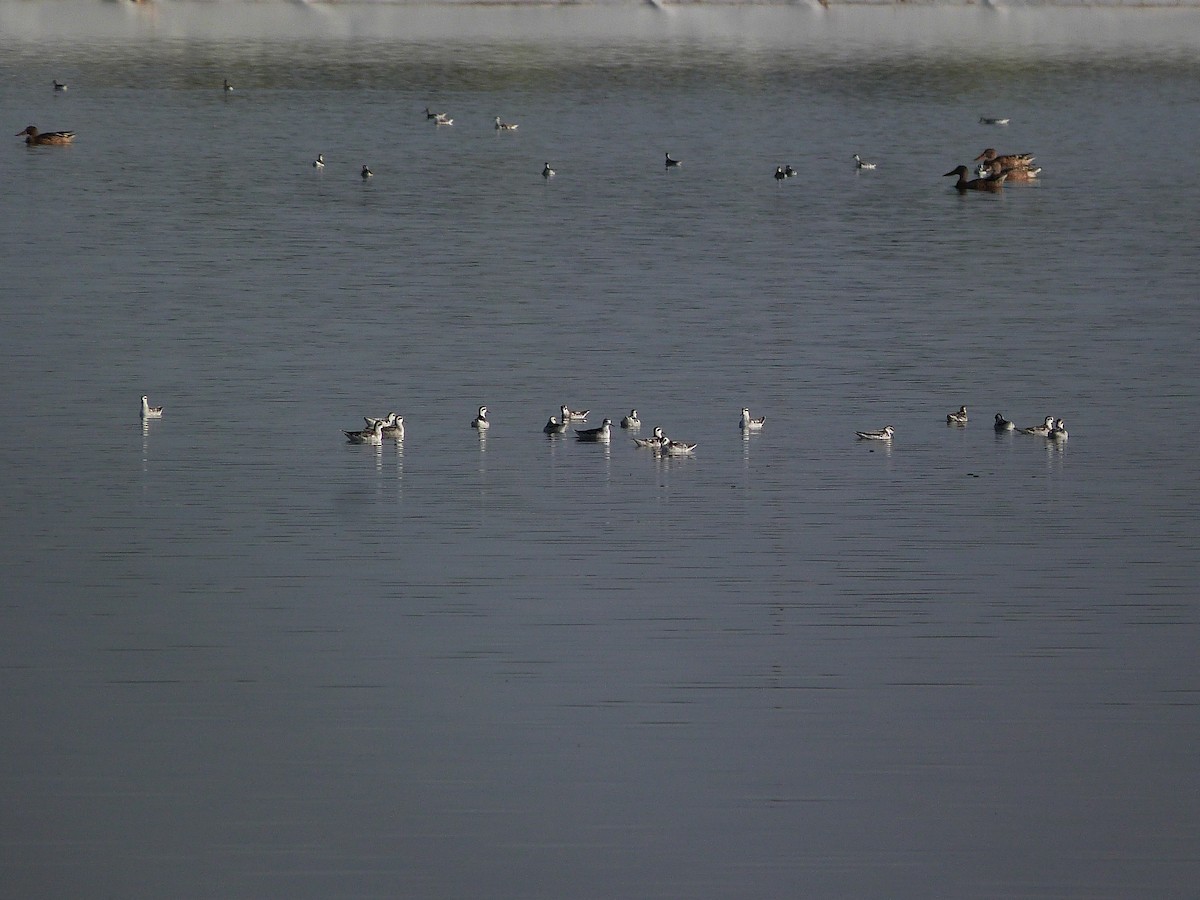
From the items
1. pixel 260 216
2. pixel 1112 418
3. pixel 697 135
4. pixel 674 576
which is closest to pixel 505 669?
pixel 674 576

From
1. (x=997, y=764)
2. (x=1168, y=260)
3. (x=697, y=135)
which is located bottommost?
→ (x=997, y=764)

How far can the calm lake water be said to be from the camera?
556 inches

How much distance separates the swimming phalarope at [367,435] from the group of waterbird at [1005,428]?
5777mm

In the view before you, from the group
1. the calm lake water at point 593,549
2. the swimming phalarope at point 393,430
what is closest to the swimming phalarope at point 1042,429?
the calm lake water at point 593,549

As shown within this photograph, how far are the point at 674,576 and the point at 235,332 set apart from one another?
15282 millimetres

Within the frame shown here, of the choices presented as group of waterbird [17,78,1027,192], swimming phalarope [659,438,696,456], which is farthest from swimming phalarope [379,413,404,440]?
group of waterbird [17,78,1027,192]

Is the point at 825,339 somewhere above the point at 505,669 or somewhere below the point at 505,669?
above

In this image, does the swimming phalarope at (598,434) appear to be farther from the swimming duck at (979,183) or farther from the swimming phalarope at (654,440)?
the swimming duck at (979,183)

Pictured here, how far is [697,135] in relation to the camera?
70.1 m

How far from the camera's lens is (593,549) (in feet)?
68.8

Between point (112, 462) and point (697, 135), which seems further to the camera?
point (697, 135)

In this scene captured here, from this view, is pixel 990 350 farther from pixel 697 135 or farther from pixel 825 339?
pixel 697 135

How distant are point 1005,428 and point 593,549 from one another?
8.13m

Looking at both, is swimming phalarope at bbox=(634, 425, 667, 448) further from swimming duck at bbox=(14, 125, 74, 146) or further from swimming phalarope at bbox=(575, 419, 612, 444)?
swimming duck at bbox=(14, 125, 74, 146)
